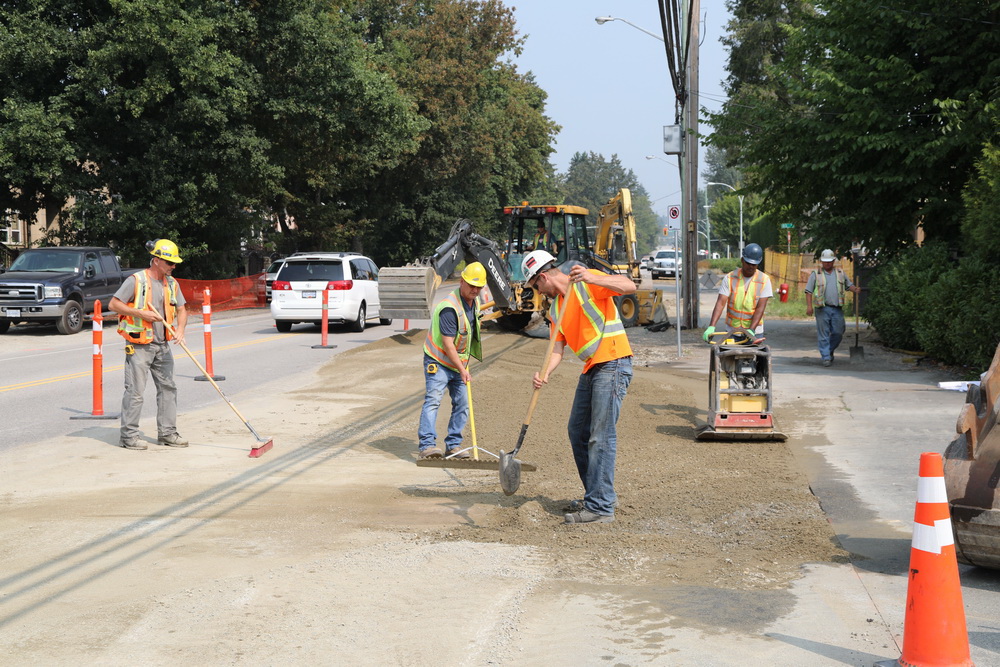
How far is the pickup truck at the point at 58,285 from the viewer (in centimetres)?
2392

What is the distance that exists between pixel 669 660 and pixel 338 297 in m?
20.1

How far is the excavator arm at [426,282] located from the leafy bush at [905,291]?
7.31 meters

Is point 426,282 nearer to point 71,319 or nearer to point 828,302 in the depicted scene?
point 828,302

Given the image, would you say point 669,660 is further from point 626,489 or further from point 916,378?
point 916,378

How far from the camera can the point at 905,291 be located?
18.8 m

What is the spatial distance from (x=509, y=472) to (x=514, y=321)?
16781 millimetres

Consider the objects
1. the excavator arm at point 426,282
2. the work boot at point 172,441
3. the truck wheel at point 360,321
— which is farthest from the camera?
the truck wheel at point 360,321

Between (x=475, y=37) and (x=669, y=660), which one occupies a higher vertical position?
(x=475, y=37)

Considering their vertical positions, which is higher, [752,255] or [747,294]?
[752,255]

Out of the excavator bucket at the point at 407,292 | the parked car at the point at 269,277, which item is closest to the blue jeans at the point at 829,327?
the excavator bucket at the point at 407,292

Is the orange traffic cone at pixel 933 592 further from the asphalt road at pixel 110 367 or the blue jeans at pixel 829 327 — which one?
the blue jeans at pixel 829 327

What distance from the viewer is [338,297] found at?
24062 millimetres

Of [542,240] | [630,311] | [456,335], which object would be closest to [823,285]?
[456,335]

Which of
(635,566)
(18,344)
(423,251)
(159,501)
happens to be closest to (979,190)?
(635,566)
